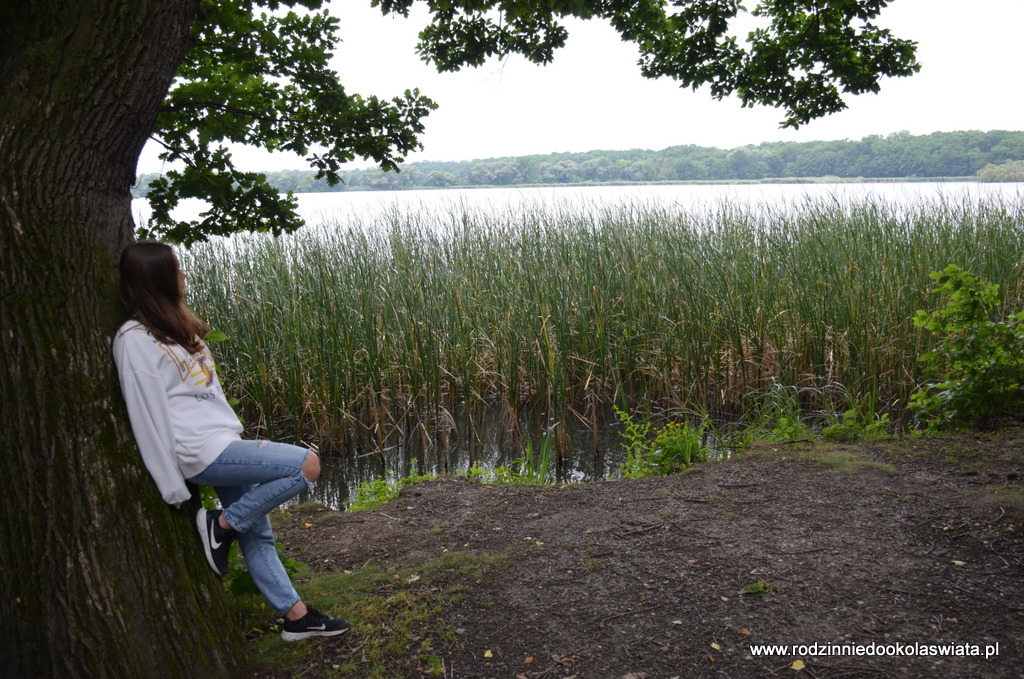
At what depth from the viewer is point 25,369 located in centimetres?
186

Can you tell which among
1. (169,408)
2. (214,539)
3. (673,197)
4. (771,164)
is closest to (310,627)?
(214,539)

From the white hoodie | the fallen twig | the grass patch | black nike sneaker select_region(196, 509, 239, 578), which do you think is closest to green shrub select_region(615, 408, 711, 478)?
the grass patch

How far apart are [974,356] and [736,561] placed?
221 cm

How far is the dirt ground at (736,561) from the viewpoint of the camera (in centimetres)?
212

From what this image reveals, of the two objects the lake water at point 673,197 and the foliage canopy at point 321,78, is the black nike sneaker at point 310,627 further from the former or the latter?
the lake water at point 673,197

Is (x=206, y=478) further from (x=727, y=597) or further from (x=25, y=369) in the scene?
(x=727, y=597)

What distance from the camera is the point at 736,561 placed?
2.63 meters

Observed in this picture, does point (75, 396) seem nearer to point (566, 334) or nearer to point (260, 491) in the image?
point (260, 491)

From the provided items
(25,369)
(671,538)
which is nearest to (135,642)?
(25,369)

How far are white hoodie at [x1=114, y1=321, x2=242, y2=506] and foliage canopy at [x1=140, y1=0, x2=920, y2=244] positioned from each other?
5.47 feet

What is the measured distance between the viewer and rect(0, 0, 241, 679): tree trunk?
1.85m

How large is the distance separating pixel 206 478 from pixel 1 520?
47cm

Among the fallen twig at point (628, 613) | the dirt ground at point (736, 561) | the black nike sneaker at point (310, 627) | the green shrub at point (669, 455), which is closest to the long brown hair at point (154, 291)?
the black nike sneaker at point (310, 627)

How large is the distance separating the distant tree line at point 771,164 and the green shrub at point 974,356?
6115 millimetres
